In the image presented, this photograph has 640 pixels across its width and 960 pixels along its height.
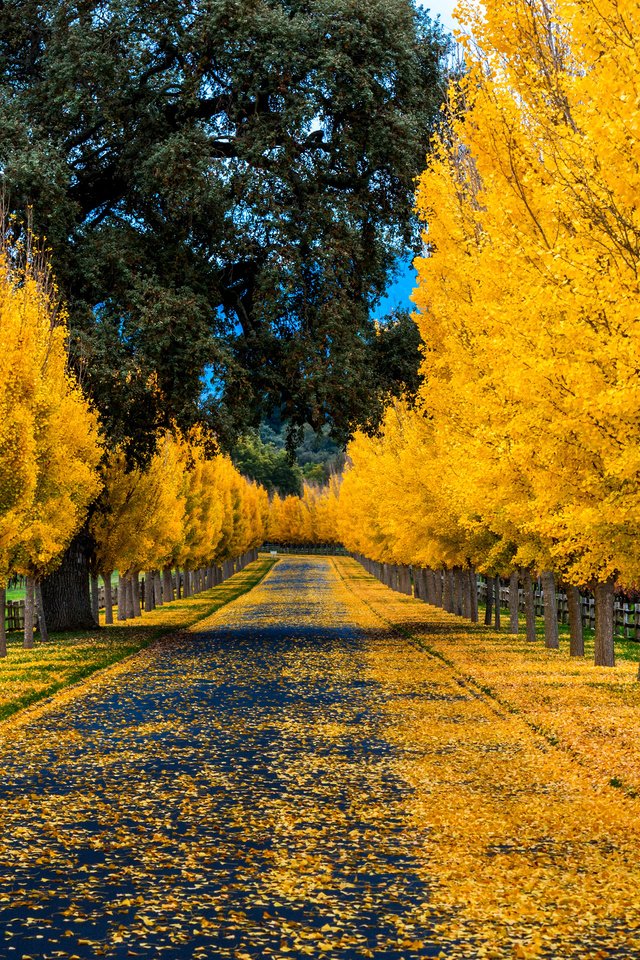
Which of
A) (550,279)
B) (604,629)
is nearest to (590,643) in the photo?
(604,629)

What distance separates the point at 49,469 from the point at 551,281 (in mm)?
→ 14629

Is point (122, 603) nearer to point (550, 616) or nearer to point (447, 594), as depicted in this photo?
point (447, 594)

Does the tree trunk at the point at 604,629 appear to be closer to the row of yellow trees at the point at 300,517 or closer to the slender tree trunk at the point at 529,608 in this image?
the slender tree trunk at the point at 529,608

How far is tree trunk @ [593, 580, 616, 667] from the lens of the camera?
24.0 m

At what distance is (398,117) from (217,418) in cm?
805

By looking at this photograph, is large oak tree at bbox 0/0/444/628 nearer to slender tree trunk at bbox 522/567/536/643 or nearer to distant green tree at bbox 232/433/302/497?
slender tree trunk at bbox 522/567/536/643

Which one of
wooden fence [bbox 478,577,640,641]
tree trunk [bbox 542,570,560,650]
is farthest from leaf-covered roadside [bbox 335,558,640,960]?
wooden fence [bbox 478,577,640,641]

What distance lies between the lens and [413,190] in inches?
1204

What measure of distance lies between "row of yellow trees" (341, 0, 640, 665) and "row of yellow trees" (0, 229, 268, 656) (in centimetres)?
811

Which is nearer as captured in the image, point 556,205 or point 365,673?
point 556,205

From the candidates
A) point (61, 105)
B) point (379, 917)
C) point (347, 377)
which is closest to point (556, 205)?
point (379, 917)

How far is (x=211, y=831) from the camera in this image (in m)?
10.5

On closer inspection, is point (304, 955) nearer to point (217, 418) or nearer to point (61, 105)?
point (217, 418)

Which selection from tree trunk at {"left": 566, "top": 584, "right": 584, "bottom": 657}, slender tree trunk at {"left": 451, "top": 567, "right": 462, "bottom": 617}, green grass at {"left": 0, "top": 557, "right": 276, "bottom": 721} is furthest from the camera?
slender tree trunk at {"left": 451, "top": 567, "right": 462, "bottom": 617}
